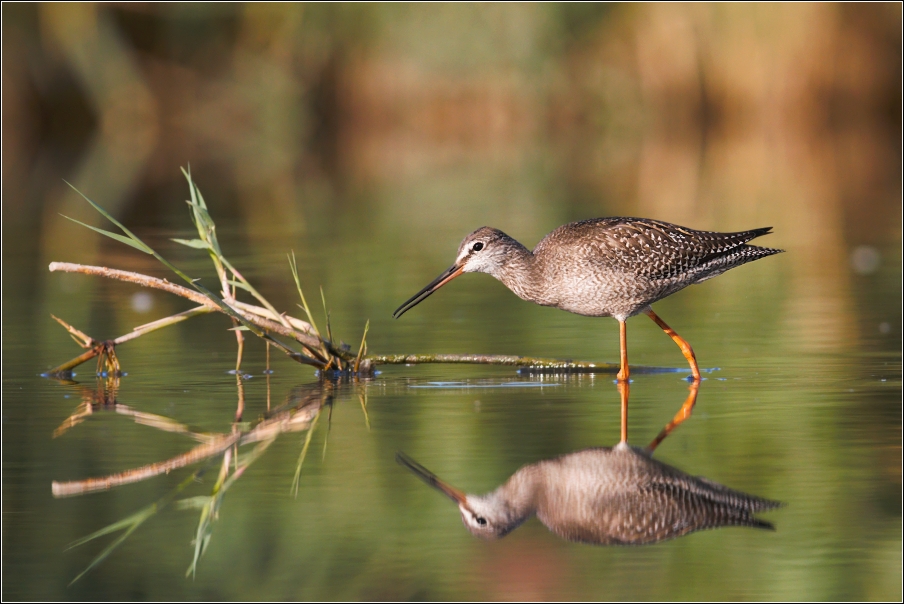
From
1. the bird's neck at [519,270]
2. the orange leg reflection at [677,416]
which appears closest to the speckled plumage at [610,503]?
the orange leg reflection at [677,416]

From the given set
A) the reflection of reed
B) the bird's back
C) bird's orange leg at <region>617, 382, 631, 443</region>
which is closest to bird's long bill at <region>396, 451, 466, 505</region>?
the reflection of reed

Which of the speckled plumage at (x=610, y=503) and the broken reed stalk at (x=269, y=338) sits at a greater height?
the broken reed stalk at (x=269, y=338)

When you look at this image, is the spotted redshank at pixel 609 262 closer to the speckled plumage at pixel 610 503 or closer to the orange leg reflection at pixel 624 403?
the orange leg reflection at pixel 624 403

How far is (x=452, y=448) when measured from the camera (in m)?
6.68

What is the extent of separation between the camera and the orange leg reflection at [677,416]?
6.70m

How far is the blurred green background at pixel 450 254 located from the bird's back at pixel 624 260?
0.56 m

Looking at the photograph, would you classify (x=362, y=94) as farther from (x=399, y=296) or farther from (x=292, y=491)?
(x=292, y=491)

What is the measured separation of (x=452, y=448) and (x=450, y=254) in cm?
815

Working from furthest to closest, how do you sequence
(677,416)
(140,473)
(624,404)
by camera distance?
1. (624,404)
2. (677,416)
3. (140,473)

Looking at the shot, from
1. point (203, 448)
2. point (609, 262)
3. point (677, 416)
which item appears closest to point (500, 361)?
point (609, 262)

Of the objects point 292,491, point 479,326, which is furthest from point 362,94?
point 292,491

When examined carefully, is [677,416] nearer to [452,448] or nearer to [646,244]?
[452,448]

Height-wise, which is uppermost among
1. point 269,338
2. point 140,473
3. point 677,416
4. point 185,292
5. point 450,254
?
point 450,254

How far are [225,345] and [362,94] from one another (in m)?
27.1
